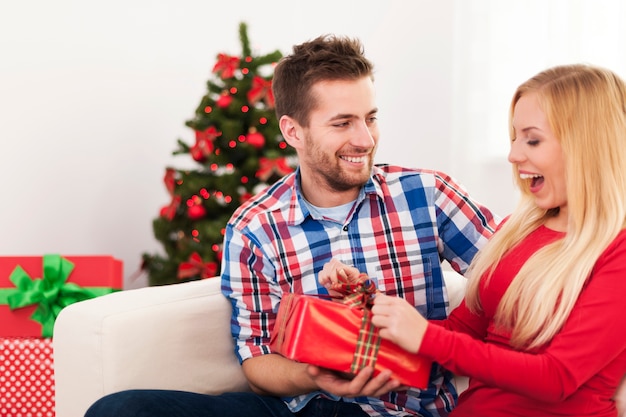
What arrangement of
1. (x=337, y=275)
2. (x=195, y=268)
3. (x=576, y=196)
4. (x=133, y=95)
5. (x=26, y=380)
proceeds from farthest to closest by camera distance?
(x=133, y=95) → (x=195, y=268) → (x=26, y=380) → (x=337, y=275) → (x=576, y=196)

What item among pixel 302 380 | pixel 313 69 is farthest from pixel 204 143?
pixel 302 380

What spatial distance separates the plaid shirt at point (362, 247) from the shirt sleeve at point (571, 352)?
433 mm

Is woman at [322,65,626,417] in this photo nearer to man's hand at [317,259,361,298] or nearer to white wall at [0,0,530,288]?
man's hand at [317,259,361,298]

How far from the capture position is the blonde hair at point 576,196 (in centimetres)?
134

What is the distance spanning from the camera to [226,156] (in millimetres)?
3092

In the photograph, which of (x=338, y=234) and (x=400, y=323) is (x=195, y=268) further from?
(x=400, y=323)

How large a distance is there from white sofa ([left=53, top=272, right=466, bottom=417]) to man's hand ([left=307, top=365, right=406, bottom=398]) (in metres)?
0.31

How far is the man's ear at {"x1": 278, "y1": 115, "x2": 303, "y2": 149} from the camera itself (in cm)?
195

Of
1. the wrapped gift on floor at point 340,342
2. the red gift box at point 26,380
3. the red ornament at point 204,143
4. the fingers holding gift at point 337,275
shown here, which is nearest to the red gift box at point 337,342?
the wrapped gift on floor at point 340,342

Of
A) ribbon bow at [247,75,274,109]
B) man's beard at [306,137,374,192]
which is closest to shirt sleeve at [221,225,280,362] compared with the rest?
man's beard at [306,137,374,192]

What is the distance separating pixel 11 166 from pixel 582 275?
2.55 meters

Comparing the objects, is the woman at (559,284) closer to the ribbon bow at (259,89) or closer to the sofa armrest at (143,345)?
the sofa armrest at (143,345)

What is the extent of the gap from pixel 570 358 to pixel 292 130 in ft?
3.10

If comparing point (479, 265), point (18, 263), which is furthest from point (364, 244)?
point (18, 263)
